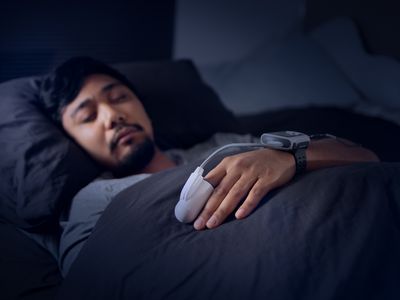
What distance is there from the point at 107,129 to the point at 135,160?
10cm

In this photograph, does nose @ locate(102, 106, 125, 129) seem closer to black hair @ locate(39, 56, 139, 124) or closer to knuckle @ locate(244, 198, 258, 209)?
black hair @ locate(39, 56, 139, 124)

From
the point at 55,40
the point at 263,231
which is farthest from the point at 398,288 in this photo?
the point at 55,40

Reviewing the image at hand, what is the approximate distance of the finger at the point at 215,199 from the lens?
58cm

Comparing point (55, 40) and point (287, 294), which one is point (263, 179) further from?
point (55, 40)

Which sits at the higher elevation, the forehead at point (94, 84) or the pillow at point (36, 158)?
the forehead at point (94, 84)

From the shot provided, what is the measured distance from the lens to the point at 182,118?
1308 mm

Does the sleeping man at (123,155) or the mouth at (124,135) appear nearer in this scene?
the sleeping man at (123,155)

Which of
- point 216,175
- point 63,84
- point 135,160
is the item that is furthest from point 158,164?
point 216,175

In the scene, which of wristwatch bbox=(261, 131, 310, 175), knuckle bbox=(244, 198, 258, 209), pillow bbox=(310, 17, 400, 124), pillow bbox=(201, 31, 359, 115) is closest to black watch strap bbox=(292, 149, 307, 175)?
wristwatch bbox=(261, 131, 310, 175)

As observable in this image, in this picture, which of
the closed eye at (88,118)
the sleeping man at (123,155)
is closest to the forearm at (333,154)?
the sleeping man at (123,155)

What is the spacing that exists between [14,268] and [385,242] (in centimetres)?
63

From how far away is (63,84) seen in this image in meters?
1.03

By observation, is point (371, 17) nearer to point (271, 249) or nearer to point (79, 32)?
point (79, 32)

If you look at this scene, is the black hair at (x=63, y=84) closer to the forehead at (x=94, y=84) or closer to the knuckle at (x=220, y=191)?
the forehead at (x=94, y=84)
